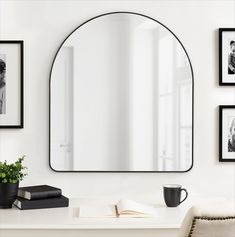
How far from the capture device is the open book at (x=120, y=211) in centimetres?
211

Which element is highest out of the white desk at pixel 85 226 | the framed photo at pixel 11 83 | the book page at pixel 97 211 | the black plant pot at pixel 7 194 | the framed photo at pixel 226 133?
the framed photo at pixel 11 83

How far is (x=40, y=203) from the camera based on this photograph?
2236mm

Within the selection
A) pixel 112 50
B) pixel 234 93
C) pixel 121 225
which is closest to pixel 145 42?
pixel 112 50

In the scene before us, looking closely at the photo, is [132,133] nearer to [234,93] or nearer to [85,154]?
[85,154]

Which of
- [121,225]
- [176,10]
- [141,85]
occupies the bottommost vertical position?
[121,225]

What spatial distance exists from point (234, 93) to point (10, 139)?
126cm

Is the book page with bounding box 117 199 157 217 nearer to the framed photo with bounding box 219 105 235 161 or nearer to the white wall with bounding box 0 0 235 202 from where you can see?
the white wall with bounding box 0 0 235 202

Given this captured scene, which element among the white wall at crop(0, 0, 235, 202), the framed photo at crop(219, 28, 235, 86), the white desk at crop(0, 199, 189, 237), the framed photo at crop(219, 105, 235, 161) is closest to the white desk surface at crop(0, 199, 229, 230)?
the white desk at crop(0, 199, 189, 237)

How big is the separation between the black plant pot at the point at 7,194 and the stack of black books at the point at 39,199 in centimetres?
4

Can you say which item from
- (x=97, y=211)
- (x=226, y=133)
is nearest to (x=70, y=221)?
(x=97, y=211)

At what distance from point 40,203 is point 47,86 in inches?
26.9

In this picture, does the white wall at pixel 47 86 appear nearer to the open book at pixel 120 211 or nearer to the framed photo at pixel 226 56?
the framed photo at pixel 226 56

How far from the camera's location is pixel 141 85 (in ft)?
8.56

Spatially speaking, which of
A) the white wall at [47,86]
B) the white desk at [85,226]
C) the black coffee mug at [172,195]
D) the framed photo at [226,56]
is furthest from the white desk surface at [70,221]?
the framed photo at [226,56]
